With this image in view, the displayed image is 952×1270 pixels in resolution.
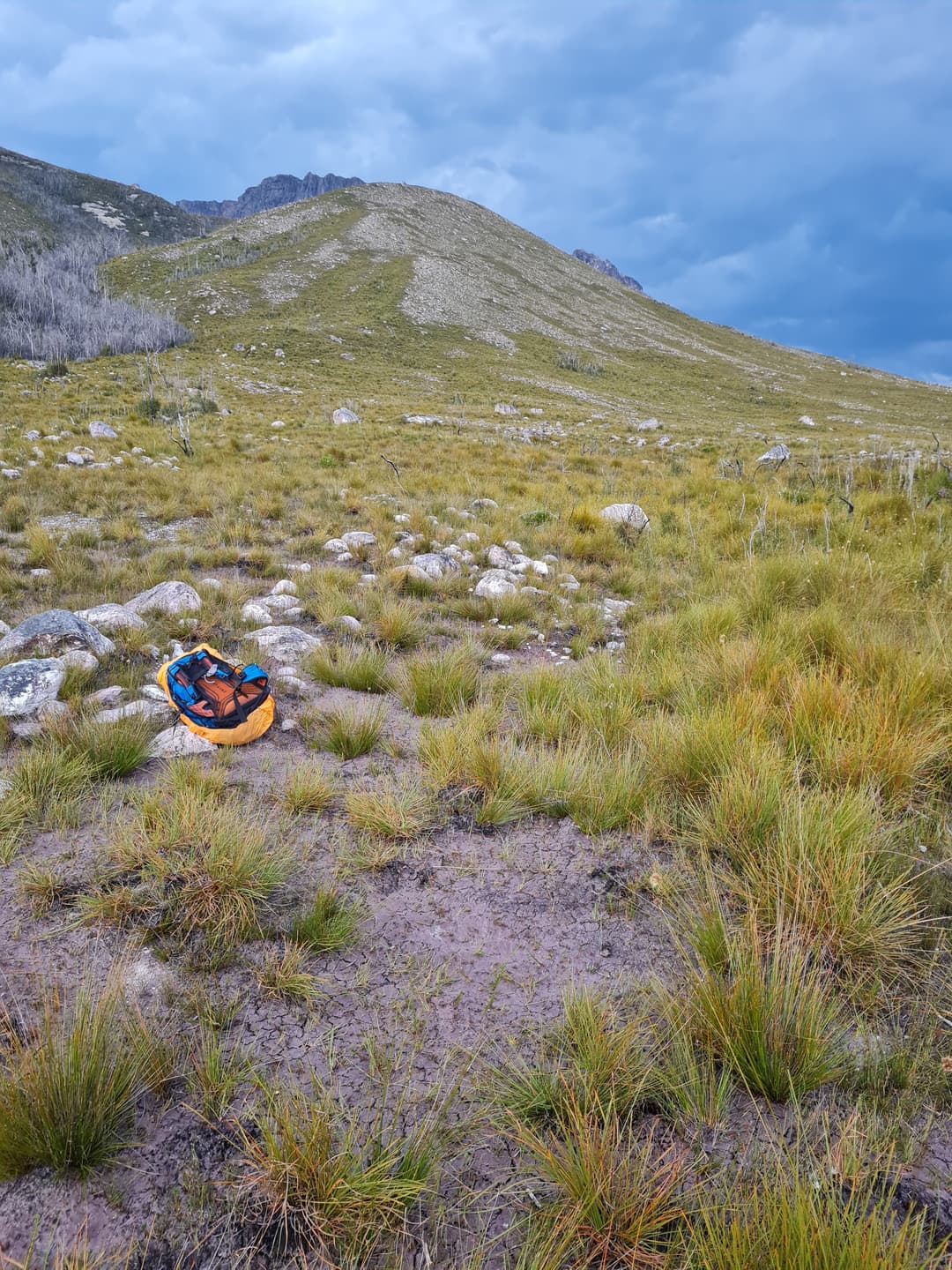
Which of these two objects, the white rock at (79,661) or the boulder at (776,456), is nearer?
the white rock at (79,661)

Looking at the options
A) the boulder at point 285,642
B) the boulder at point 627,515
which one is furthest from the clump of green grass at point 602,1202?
the boulder at point 627,515

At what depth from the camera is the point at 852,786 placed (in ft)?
7.57

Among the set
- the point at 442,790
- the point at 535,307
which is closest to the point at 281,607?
the point at 442,790

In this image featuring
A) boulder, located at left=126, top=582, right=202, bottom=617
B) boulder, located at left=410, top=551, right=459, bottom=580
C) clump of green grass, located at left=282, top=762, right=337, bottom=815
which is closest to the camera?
clump of green grass, located at left=282, top=762, right=337, bottom=815

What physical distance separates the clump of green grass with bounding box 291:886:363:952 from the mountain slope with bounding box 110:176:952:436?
71.8ft

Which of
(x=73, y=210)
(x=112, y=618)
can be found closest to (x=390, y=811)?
(x=112, y=618)

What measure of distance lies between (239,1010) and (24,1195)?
0.51 metres

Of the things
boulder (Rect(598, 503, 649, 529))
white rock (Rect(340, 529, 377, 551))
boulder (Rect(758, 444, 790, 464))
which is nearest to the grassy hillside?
white rock (Rect(340, 529, 377, 551))

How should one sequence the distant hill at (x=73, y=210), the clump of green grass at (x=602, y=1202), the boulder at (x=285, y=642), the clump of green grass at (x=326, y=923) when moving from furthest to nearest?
the distant hill at (x=73, y=210)
the boulder at (x=285, y=642)
the clump of green grass at (x=326, y=923)
the clump of green grass at (x=602, y=1202)

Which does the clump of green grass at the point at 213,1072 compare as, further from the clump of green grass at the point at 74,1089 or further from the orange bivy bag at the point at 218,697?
the orange bivy bag at the point at 218,697

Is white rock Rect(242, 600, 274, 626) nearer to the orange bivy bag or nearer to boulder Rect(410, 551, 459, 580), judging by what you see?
the orange bivy bag

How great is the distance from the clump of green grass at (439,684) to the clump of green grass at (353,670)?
12 cm

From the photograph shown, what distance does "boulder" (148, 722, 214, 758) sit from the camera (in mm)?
2855

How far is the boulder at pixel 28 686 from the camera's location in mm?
3037
